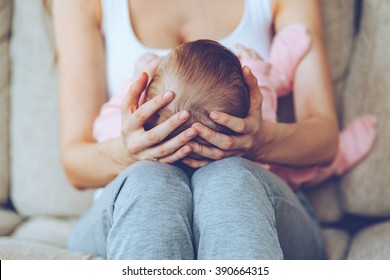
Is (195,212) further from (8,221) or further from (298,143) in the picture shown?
(8,221)

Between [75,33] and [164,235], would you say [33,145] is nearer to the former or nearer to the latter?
[75,33]

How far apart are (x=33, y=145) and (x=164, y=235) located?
589 mm

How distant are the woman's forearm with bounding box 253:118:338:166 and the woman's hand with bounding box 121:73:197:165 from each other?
0.15 m

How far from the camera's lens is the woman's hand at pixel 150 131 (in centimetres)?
69

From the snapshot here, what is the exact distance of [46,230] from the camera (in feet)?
3.54

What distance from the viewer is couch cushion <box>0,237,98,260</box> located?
0.78 metres

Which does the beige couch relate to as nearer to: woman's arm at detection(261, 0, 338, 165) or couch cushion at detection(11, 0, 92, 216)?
couch cushion at detection(11, 0, 92, 216)

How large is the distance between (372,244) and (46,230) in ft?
2.00

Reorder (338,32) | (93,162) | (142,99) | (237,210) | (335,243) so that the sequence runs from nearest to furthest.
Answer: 1. (237,210)
2. (142,99)
3. (93,162)
4. (335,243)
5. (338,32)

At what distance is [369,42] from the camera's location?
43.1 inches

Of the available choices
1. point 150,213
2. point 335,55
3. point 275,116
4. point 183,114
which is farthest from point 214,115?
point 335,55

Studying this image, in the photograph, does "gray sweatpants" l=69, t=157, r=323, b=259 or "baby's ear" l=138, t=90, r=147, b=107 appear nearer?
"gray sweatpants" l=69, t=157, r=323, b=259

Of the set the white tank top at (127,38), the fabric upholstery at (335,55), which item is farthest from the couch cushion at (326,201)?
the white tank top at (127,38)

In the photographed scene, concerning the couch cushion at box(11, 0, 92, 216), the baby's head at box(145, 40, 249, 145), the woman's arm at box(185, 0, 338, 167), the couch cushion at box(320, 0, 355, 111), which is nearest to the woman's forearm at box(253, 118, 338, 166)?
the woman's arm at box(185, 0, 338, 167)
